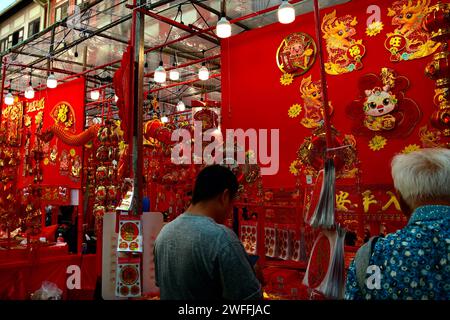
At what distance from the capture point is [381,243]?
48.5 inches

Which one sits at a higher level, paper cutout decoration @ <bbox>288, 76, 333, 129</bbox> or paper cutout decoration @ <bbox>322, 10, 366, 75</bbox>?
paper cutout decoration @ <bbox>322, 10, 366, 75</bbox>

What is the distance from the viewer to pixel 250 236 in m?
3.53

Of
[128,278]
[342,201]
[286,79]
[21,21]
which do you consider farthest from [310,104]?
[21,21]

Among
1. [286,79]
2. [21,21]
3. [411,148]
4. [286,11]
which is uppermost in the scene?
[21,21]

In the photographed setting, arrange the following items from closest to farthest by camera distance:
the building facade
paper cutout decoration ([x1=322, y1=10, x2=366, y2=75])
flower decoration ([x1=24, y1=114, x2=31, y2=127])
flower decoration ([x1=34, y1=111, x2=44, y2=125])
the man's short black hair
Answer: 1. the man's short black hair
2. paper cutout decoration ([x1=322, y1=10, x2=366, y2=75])
3. flower decoration ([x1=34, y1=111, x2=44, y2=125])
4. flower decoration ([x1=24, y1=114, x2=31, y2=127])
5. the building facade

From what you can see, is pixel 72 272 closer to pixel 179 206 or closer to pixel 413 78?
pixel 179 206

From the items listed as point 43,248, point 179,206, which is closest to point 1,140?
point 43,248

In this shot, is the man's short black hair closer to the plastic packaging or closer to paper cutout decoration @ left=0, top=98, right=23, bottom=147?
the plastic packaging

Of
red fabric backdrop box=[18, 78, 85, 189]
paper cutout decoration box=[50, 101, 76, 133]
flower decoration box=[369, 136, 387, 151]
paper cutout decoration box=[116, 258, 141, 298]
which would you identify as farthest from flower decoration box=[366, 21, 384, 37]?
paper cutout decoration box=[50, 101, 76, 133]

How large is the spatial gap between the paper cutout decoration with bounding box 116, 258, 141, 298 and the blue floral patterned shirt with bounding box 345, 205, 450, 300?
2.28 m

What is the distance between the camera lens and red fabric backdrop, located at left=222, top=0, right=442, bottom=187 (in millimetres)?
3523

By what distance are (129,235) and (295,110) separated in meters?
2.32

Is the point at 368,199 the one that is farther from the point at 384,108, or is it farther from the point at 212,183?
the point at 212,183

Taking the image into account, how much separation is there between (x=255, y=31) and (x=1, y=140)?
4937 millimetres
